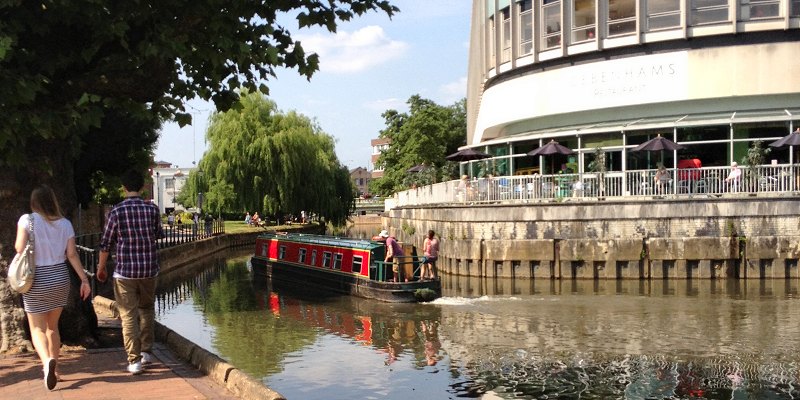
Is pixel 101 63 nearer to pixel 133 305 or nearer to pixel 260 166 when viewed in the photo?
pixel 133 305

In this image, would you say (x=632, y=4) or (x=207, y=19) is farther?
(x=632, y=4)

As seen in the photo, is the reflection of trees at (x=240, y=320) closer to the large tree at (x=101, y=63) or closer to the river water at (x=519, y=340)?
the river water at (x=519, y=340)

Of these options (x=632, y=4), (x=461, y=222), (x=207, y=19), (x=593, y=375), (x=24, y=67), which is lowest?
(x=593, y=375)

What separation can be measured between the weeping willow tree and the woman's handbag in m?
40.9

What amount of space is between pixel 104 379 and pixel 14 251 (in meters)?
2.36

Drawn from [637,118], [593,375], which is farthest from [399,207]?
[593,375]

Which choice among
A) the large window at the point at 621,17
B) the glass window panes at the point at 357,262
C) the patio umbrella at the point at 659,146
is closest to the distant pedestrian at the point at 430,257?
the glass window panes at the point at 357,262

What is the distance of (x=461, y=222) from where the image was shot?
28250 millimetres

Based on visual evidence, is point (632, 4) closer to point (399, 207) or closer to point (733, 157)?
point (733, 157)

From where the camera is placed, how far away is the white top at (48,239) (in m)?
7.00

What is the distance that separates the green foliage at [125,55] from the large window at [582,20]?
2562 cm

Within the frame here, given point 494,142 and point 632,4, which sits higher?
point 632,4

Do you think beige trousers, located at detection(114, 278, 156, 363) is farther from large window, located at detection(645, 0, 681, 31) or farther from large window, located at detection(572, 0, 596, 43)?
large window, located at detection(572, 0, 596, 43)

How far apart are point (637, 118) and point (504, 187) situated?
837 centimetres
